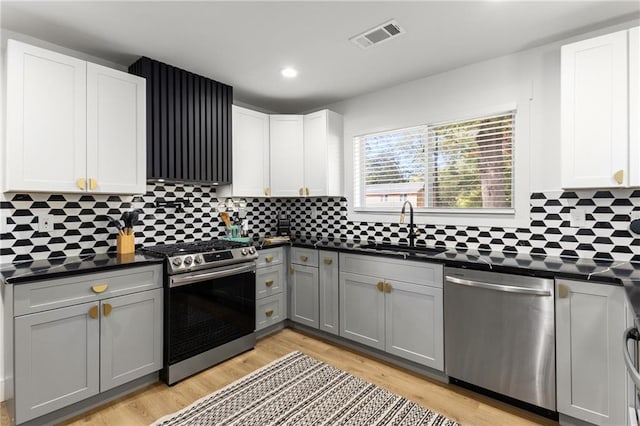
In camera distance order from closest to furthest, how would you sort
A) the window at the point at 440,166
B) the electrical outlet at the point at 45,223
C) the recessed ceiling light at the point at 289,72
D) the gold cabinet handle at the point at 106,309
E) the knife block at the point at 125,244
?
the gold cabinet handle at the point at 106,309 → the electrical outlet at the point at 45,223 → the knife block at the point at 125,244 → the window at the point at 440,166 → the recessed ceiling light at the point at 289,72

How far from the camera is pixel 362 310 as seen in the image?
288 centimetres

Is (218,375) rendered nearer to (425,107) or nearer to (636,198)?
(425,107)

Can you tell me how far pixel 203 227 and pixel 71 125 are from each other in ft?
4.75

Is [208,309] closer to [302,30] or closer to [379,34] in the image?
[302,30]

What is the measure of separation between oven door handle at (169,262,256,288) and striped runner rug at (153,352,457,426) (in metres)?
0.81

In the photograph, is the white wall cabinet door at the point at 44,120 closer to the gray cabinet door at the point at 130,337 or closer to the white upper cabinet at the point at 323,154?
the gray cabinet door at the point at 130,337

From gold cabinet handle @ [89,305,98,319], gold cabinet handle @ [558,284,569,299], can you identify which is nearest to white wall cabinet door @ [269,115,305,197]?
gold cabinet handle @ [89,305,98,319]

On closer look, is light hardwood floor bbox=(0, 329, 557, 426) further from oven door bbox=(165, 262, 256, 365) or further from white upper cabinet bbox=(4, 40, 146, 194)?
white upper cabinet bbox=(4, 40, 146, 194)

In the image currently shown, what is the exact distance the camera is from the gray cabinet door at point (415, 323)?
243 cm

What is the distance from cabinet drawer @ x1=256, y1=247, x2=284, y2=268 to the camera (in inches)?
126

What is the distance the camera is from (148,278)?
2324 millimetres

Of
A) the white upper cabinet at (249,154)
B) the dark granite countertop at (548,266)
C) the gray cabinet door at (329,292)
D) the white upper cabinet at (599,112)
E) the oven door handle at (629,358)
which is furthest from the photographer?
the white upper cabinet at (249,154)

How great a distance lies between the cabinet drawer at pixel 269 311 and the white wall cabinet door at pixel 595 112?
265 cm

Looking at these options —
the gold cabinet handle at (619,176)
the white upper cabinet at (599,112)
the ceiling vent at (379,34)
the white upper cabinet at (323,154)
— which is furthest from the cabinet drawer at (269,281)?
the gold cabinet handle at (619,176)
